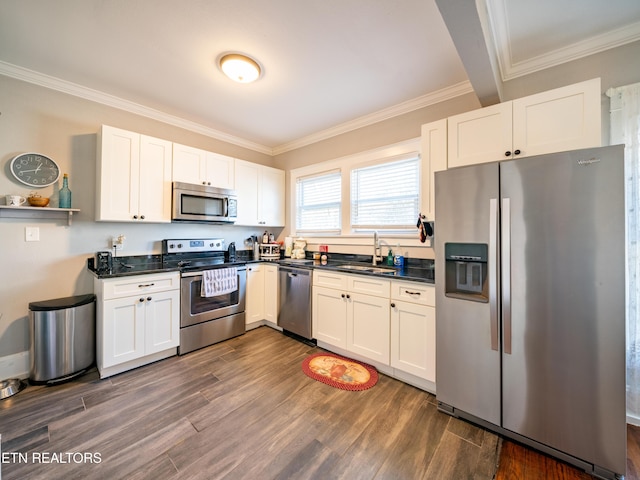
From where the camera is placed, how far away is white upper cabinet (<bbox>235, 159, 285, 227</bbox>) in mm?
3557

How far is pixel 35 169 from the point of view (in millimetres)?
2312

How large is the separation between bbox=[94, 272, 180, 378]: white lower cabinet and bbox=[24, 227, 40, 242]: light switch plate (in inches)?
26.2

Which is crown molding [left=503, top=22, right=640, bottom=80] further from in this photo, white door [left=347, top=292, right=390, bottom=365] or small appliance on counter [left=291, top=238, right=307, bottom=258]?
small appliance on counter [left=291, top=238, right=307, bottom=258]

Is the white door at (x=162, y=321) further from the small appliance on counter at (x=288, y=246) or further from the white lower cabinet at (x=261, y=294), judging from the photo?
the small appliance on counter at (x=288, y=246)

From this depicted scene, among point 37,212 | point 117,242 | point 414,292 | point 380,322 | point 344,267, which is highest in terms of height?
point 37,212

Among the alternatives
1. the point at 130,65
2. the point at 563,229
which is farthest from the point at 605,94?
the point at 130,65

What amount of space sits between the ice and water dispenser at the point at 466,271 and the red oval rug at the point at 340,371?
44.8 inches

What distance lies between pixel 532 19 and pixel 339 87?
1.50 meters

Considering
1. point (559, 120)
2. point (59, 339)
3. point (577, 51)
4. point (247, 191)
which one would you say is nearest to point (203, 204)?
point (247, 191)

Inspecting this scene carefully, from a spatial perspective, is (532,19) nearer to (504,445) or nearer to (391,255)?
(391,255)

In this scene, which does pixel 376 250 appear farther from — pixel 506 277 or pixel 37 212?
pixel 37 212

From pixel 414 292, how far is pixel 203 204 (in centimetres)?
263

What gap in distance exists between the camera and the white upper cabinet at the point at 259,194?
3.56m

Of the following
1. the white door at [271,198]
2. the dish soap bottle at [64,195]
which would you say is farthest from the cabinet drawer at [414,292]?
the dish soap bottle at [64,195]
